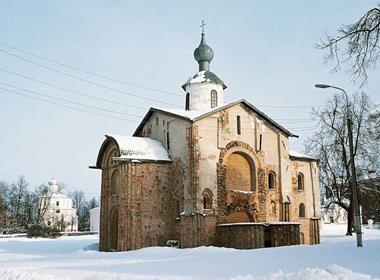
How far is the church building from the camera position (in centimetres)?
2703

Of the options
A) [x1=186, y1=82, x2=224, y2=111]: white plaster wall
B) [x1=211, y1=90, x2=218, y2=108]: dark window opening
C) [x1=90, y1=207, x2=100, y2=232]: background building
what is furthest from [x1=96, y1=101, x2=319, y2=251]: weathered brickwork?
[x1=90, y1=207, x2=100, y2=232]: background building

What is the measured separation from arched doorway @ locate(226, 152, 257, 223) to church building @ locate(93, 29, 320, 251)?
64 millimetres

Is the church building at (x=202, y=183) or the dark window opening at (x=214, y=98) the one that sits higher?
the dark window opening at (x=214, y=98)

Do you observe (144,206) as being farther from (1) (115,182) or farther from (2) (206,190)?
(2) (206,190)

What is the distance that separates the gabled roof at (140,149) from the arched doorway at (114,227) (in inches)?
163

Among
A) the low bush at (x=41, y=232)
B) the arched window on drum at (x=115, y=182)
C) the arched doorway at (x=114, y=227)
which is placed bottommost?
the low bush at (x=41, y=232)

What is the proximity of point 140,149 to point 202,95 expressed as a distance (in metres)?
7.85

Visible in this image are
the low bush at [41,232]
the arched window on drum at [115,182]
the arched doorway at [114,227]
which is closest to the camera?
the arched doorway at [114,227]

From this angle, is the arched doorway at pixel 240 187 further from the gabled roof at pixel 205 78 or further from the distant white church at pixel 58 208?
the distant white church at pixel 58 208

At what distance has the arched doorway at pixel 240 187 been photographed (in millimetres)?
28594

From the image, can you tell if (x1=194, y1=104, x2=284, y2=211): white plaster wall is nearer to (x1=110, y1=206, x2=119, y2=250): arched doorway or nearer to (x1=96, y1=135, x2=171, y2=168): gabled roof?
(x1=96, y1=135, x2=171, y2=168): gabled roof

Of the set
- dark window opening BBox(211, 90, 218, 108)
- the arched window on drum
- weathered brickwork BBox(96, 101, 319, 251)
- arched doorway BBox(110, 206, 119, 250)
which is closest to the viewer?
weathered brickwork BBox(96, 101, 319, 251)

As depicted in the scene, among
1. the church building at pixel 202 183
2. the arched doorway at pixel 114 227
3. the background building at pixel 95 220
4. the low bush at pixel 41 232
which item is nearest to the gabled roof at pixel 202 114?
the church building at pixel 202 183

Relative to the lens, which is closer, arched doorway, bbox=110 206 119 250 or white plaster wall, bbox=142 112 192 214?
white plaster wall, bbox=142 112 192 214
